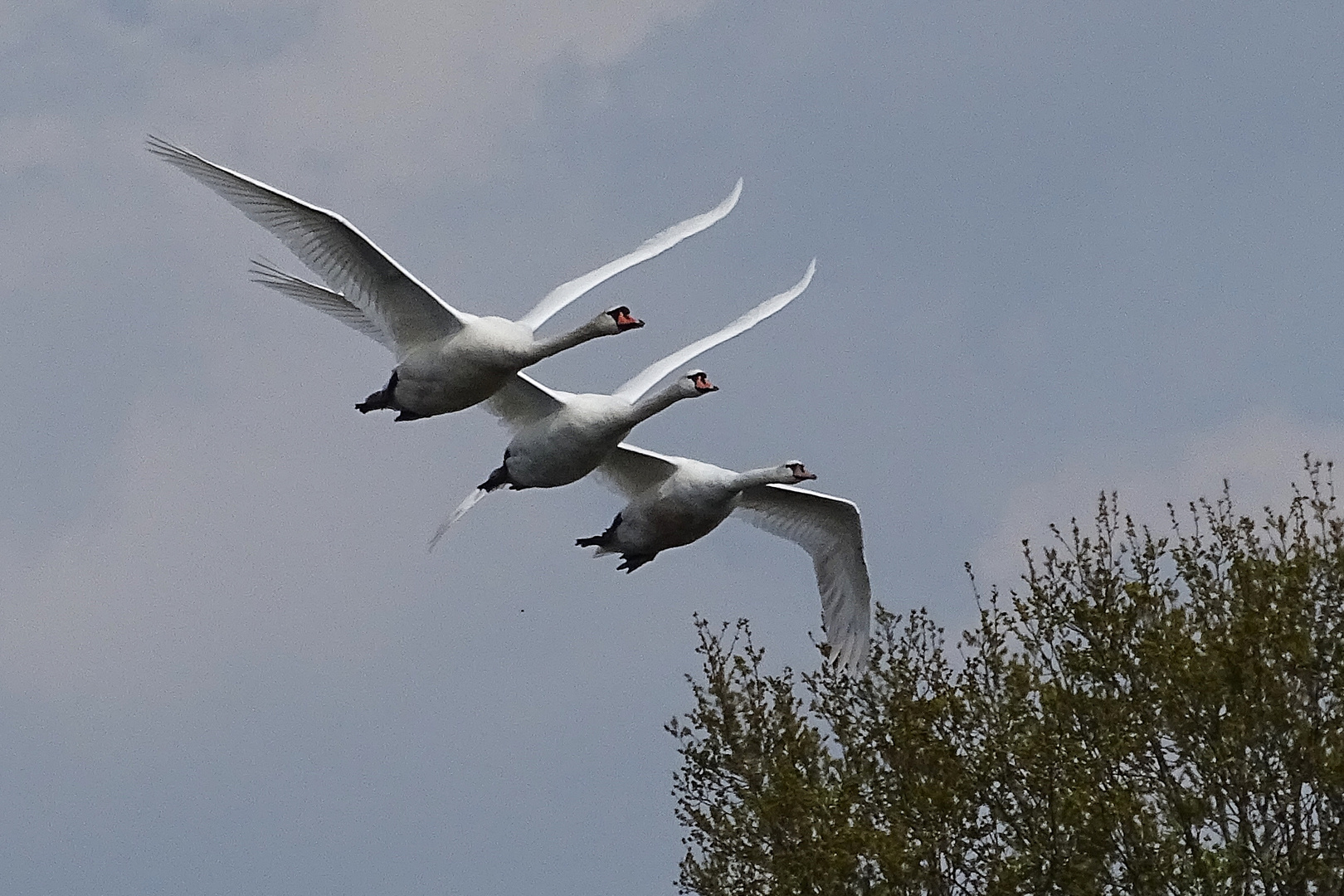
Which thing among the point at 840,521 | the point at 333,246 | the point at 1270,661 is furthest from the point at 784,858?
the point at 333,246

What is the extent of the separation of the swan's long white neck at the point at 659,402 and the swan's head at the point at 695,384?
14mm

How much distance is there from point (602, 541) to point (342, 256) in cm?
389

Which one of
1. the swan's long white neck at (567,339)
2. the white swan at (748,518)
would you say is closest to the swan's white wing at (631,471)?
the white swan at (748,518)

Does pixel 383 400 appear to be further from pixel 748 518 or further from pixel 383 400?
pixel 748 518

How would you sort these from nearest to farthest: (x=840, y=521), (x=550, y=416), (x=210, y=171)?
(x=210, y=171), (x=550, y=416), (x=840, y=521)

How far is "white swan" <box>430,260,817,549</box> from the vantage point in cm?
2709

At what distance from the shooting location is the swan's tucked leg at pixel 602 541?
1123 inches

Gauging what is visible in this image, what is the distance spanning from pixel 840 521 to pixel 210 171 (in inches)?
280

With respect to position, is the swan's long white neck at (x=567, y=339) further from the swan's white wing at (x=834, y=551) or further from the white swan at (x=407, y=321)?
the swan's white wing at (x=834, y=551)

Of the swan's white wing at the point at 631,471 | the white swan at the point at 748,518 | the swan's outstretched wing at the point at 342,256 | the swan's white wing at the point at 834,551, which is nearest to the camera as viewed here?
the swan's outstretched wing at the point at 342,256

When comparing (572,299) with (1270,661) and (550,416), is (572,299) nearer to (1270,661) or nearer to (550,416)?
(550,416)

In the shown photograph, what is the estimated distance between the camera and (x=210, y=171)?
2588cm

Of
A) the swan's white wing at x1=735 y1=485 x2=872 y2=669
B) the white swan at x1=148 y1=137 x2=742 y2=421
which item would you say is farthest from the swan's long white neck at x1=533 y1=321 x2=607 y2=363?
the swan's white wing at x1=735 y1=485 x2=872 y2=669

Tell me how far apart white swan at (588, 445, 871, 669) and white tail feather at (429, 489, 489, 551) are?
3.34 feet
